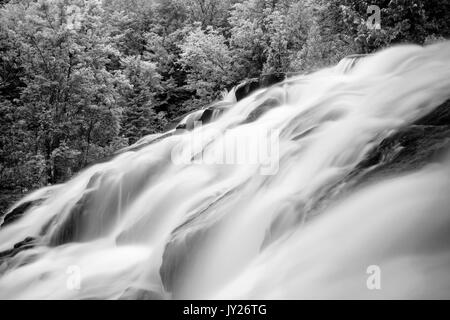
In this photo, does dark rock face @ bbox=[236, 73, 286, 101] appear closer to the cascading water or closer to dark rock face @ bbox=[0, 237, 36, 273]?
the cascading water

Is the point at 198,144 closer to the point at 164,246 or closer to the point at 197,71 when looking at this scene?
the point at 164,246

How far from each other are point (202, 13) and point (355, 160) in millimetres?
20557

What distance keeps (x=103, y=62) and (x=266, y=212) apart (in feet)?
37.4

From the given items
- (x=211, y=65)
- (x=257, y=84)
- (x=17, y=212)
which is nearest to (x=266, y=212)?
(x=17, y=212)

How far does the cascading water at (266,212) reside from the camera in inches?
146

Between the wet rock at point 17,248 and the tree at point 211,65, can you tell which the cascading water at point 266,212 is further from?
the tree at point 211,65

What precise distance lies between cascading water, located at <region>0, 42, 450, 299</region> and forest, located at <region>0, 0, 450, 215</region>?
128 inches

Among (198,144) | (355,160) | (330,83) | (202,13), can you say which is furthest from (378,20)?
(202,13)

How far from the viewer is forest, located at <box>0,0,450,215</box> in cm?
1225

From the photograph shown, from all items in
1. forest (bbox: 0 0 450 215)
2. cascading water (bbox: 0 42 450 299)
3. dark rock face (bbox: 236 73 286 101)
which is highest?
forest (bbox: 0 0 450 215)

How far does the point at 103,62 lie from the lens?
48.7 ft

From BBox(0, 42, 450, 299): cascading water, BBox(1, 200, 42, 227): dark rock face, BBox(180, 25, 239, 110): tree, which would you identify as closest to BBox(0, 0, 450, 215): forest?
BBox(180, 25, 239, 110): tree

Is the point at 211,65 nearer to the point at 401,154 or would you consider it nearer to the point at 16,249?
the point at 16,249

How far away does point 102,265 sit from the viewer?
19.8 ft
